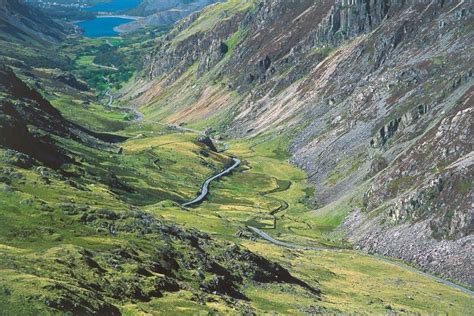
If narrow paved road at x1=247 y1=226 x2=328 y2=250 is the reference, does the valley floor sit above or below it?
below

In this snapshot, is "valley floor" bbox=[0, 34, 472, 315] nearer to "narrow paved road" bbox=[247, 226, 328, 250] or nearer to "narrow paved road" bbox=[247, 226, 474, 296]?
"narrow paved road" bbox=[247, 226, 474, 296]

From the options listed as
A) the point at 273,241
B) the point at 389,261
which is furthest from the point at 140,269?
the point at 273,241

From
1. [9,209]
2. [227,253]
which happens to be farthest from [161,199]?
[9,209]

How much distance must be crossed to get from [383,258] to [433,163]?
37.6 metres

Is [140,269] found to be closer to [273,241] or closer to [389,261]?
[389,261]

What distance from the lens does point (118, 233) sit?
3570 inches

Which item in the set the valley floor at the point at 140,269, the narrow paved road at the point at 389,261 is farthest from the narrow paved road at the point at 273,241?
the valley floor at the point at 140,269

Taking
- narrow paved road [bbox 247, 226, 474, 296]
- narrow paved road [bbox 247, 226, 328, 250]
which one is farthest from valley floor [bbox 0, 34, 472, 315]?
narrow paved road [bbox 247, 226, 328, 250]

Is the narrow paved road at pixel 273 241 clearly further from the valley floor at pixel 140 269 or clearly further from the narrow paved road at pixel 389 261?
the valley floor at pixel 140 269

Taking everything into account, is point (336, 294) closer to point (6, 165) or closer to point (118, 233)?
point (118, 233)

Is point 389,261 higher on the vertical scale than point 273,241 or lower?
lower

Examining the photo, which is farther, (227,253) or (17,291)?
(227,253)

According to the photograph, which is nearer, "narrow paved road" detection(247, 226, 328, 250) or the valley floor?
the valley floor

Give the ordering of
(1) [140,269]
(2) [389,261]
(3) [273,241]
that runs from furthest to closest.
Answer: (3) [273,241]
(2) [389,261]
(1) [140,269]
